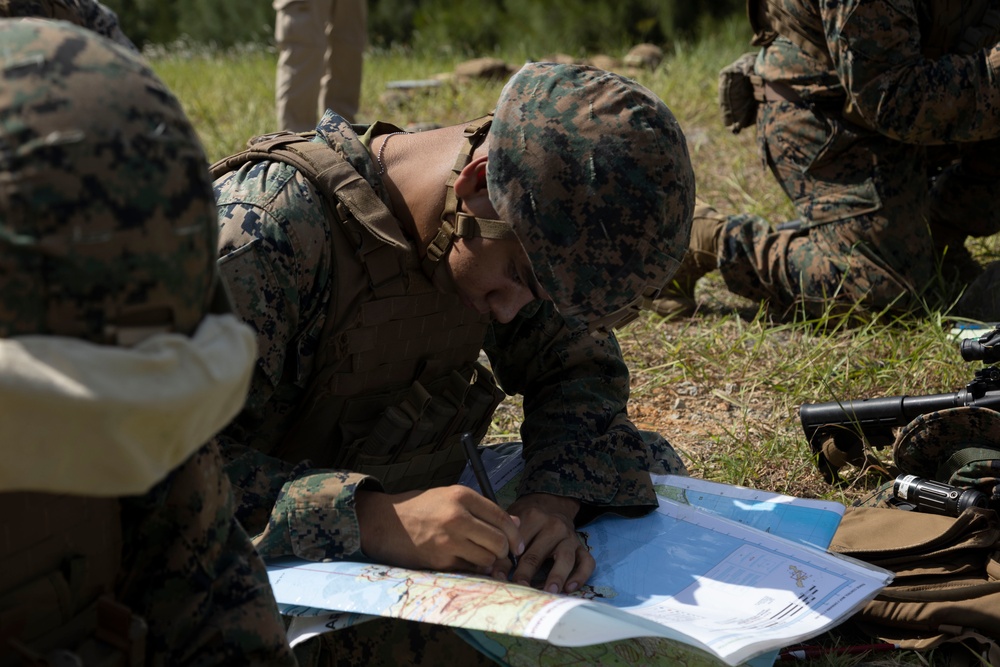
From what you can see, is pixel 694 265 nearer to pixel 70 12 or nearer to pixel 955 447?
pixel 955 447

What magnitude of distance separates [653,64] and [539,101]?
23.8ft

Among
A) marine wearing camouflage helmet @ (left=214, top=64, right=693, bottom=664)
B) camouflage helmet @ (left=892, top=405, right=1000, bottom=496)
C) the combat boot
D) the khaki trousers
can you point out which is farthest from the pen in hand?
the khaki trousers

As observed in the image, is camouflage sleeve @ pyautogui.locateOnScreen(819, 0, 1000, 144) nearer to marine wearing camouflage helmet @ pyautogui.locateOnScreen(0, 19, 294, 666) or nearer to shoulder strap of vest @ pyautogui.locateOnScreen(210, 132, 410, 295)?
shoulder strap of vest @ pyautogui.locateOnScreen(210, 132, 410, 295)

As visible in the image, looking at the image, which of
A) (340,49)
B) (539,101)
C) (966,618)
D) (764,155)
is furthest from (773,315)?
(340,49)

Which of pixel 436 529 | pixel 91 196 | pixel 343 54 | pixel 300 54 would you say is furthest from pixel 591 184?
pixel 343 54

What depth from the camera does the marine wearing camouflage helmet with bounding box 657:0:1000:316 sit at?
3812mm

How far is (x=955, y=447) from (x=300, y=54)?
4.55 metres

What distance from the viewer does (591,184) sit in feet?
6.20

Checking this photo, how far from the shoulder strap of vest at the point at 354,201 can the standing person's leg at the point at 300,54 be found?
13.6 feet

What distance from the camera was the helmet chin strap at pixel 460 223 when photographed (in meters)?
Result: 1.96

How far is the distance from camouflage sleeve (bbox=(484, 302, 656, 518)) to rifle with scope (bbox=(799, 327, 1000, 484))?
28.4 inches

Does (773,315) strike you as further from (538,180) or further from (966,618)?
(538,180)

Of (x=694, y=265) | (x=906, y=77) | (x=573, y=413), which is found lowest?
(x=694, y=265)

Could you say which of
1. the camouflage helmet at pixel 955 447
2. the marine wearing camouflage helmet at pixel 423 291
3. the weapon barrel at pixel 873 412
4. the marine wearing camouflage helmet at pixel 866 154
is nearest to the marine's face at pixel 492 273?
the marine wearing camouflage helmet at pixel 423 291
